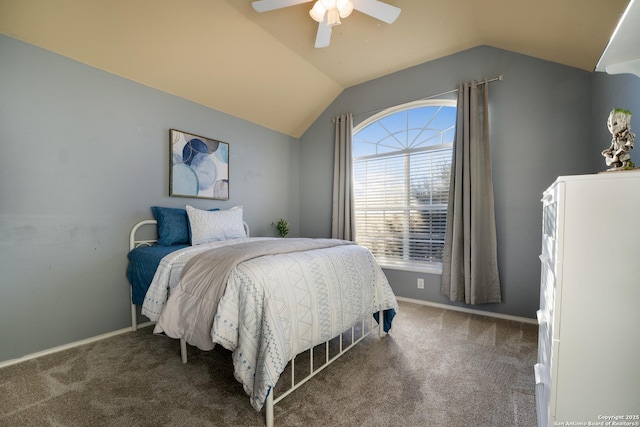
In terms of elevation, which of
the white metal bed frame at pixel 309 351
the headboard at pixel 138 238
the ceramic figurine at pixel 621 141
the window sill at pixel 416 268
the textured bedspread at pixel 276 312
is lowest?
the white metal bed frame at pixel 309 351

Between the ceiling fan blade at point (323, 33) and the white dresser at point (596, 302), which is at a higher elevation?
the ceiling fan blade at point (323, 33)

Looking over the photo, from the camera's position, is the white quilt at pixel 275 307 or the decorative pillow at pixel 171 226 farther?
the decorative pillow at pixel 171 226

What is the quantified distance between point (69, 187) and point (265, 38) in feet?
7.13

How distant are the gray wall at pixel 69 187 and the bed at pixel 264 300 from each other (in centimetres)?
44

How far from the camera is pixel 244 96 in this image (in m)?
3.32

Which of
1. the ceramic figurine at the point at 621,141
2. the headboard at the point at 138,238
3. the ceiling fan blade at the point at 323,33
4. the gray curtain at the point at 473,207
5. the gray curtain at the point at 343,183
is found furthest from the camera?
the gray curtain at the point at 343,183

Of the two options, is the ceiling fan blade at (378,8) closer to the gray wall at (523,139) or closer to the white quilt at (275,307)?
the gray wall at (523,139)

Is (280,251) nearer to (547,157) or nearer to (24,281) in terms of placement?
(24,281)

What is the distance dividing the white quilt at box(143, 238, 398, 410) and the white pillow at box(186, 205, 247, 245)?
62cm

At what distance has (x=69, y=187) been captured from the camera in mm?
2184

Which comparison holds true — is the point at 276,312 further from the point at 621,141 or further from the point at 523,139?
the point at 523,139

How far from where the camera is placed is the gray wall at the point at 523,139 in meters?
2.50

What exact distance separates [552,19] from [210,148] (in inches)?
128

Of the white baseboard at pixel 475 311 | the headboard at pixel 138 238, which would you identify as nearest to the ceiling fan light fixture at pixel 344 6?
the headboard at pixel 138 238
